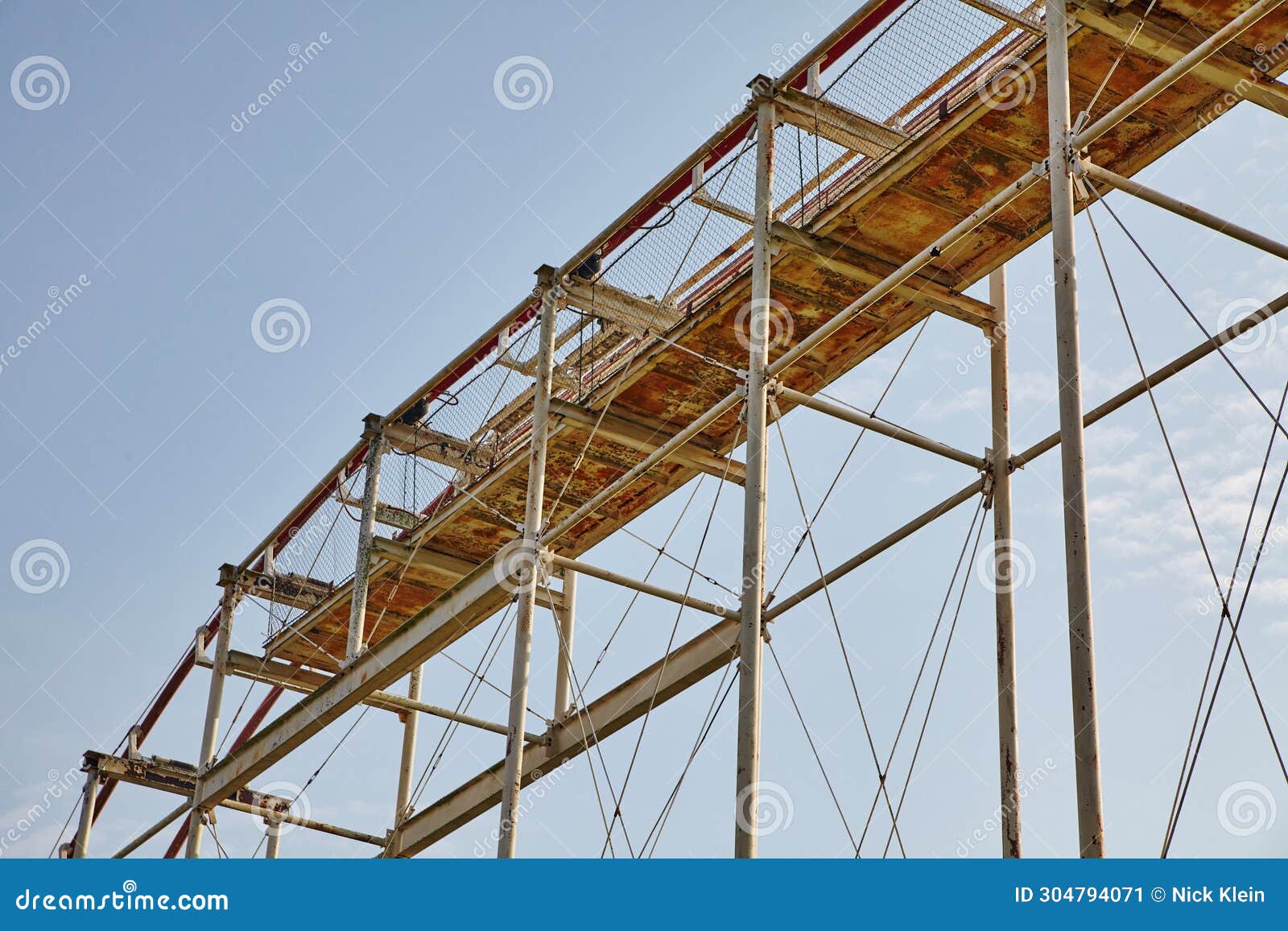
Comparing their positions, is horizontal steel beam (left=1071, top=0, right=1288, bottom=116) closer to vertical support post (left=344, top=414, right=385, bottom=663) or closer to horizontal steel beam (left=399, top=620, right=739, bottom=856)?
horizontal steel beam (left=399, top=620, right=739, bottom=856)

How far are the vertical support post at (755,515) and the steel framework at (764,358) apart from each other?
0.07ft

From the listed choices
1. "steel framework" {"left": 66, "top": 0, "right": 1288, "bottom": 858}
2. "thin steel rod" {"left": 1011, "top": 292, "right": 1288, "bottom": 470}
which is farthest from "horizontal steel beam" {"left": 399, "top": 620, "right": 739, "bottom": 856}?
"thin steel rod" {"left": 1011, "top": 292, "right": 1288, "bottom": 470}

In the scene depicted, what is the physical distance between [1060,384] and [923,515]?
4424mm

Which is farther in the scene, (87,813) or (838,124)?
(87,813)

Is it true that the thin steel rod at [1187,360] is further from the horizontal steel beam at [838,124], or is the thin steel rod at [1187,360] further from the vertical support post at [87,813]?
the vertical support post at [87,813]

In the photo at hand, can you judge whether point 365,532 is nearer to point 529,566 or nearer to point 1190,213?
point 529,566

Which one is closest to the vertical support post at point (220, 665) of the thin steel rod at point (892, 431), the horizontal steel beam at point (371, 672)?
the horizontal steel beam at point (371, 672)

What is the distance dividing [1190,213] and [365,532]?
12.8 meters

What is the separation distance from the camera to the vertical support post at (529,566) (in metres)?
16.3

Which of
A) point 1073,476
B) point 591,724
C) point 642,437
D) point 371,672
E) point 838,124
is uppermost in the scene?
point 838,124

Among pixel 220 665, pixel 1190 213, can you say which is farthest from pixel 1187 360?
pixel 220 665

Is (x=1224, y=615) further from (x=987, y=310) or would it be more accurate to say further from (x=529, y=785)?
(x=529, y=785)

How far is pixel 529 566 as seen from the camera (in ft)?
56.4

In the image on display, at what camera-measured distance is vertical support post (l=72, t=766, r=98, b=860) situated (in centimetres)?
2722
